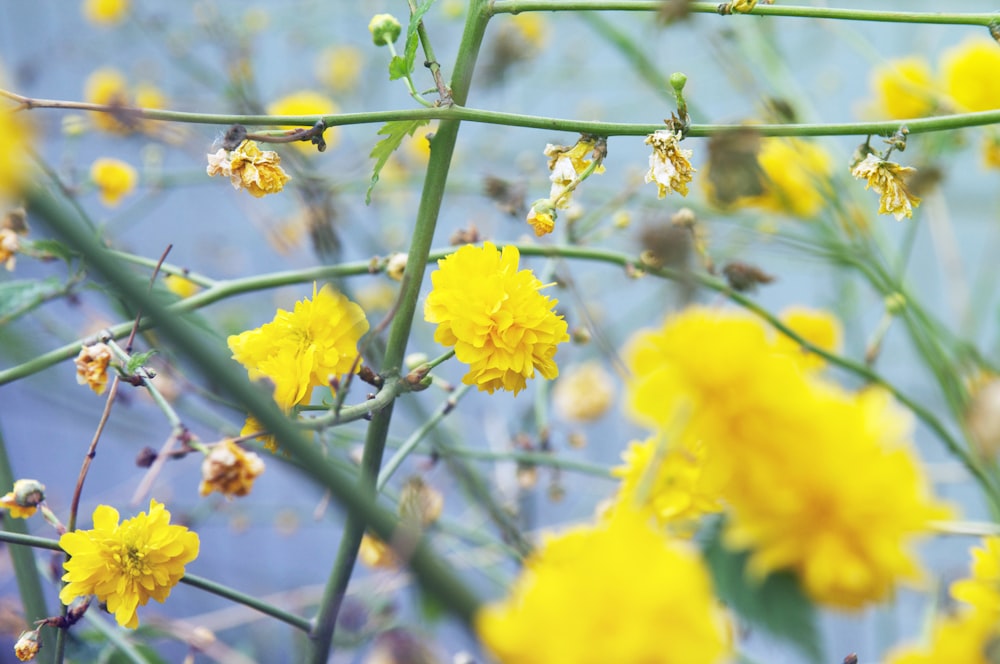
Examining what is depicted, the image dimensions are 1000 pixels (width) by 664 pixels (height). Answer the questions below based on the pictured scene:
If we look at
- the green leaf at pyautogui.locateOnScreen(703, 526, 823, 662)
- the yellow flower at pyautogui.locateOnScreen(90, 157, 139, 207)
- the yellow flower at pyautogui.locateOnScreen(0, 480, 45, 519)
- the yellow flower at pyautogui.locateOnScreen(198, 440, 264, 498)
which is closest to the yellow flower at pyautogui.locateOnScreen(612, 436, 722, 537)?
the green leaf at pyautogui.locateOnScreen(703, 526, 823, 662)

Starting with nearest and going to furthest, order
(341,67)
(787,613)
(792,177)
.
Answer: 1. (787,613)
2. (792,177)
3. (341,67)

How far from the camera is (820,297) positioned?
0.90 metres

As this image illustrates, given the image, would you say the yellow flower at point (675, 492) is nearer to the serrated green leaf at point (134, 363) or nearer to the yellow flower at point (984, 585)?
the yellow flower at point (984, 585)

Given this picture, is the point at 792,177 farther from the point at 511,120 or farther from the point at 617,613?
the point at 617,613

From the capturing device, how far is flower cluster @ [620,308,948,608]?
0.18 meters

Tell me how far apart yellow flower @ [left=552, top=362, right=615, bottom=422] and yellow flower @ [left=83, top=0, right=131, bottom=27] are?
0.73 m

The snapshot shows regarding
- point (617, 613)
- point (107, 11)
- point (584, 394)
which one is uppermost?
point (107, 11)

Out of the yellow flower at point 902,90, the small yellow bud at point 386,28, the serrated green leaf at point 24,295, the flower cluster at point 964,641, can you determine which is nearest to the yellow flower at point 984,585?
the flower cluster at point 964,641

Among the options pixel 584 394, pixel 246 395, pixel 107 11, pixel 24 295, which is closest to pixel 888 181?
pixel 246 395

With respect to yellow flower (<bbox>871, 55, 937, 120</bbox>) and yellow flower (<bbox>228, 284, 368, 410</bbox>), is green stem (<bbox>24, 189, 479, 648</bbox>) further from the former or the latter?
yellow flower (<bbox>871, 55, 937, 120</bbox>)

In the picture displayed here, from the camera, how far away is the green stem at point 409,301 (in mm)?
319

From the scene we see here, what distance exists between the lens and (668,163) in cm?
37

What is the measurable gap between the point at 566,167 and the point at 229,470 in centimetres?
19

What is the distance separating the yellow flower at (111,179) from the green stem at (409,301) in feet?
1.40
